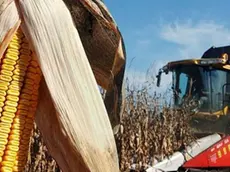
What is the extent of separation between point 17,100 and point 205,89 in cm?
832

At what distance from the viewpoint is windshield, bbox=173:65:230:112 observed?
31.8 ft

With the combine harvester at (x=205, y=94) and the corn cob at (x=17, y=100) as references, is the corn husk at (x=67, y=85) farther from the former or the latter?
the combine harvester at (x=205, y=94)

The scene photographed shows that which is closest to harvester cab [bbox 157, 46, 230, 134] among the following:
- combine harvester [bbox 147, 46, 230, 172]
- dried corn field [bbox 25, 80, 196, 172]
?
combine harvester [bbox 147, 46, 230, 172]

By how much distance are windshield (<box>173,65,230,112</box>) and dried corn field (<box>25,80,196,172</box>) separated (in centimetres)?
109

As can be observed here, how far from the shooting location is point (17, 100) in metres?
1.56

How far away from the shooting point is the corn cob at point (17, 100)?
154 centimetres

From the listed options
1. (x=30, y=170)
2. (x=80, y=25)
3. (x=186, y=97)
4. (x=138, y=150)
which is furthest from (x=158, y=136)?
(x=80, y=25)

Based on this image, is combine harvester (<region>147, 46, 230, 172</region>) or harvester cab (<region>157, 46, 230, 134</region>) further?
harvester cab (<region>157, 46, 230, 134</region>)

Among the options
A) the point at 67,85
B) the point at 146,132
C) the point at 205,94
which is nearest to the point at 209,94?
the point at 205,94

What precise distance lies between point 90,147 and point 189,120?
7.58 meters

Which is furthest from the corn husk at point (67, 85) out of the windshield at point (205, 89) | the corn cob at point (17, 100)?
the windshield at point (205, 89)

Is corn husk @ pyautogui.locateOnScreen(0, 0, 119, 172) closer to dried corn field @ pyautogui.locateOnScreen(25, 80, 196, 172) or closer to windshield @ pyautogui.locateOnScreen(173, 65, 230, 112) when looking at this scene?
dried corn field @ pyautogui.locateOnScreen(25, 80, 196, 172)

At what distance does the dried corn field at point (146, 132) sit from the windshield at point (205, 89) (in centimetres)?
109

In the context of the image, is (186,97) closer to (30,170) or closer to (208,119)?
(208,119)
